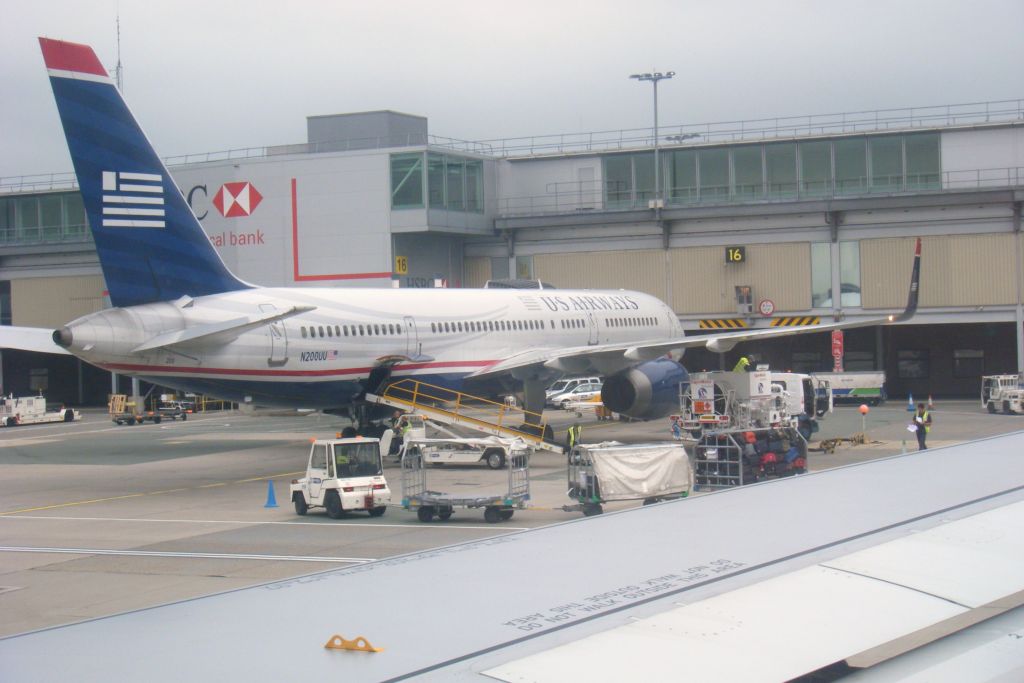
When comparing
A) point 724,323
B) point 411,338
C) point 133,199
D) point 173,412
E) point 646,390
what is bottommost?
point 173,412

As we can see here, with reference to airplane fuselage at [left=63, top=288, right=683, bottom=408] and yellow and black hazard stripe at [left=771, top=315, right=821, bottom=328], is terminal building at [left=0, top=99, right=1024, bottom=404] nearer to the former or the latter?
yellow and black hazard stripe at [left=771, top=315, right=821, bottom=328]

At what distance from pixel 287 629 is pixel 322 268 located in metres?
49.5

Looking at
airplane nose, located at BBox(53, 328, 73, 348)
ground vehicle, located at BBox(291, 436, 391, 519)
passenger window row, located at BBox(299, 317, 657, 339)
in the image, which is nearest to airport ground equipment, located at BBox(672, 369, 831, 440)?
passenger window row, located at BBox(299, 317, 657, 339)

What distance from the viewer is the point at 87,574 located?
16797 mm

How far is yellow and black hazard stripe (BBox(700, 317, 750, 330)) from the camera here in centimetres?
5418

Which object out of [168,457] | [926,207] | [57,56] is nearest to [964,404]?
[926,207]

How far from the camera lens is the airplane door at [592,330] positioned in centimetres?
3909

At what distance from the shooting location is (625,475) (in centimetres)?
2027

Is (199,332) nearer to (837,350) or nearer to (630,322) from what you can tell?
(630,322)

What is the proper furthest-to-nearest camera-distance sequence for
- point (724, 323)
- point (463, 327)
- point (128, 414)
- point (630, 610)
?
1. point (724, 323)
2. point (128, 414)
3. point (463, 327)
4. point (630, 610)

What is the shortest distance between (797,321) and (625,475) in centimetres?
3579

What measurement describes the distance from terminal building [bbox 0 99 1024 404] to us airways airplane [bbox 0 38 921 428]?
15781 mm

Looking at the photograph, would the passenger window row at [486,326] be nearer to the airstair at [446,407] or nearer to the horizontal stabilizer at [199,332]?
the airstair at [446,407]

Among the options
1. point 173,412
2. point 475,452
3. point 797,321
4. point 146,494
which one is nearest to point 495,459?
point 475,452
